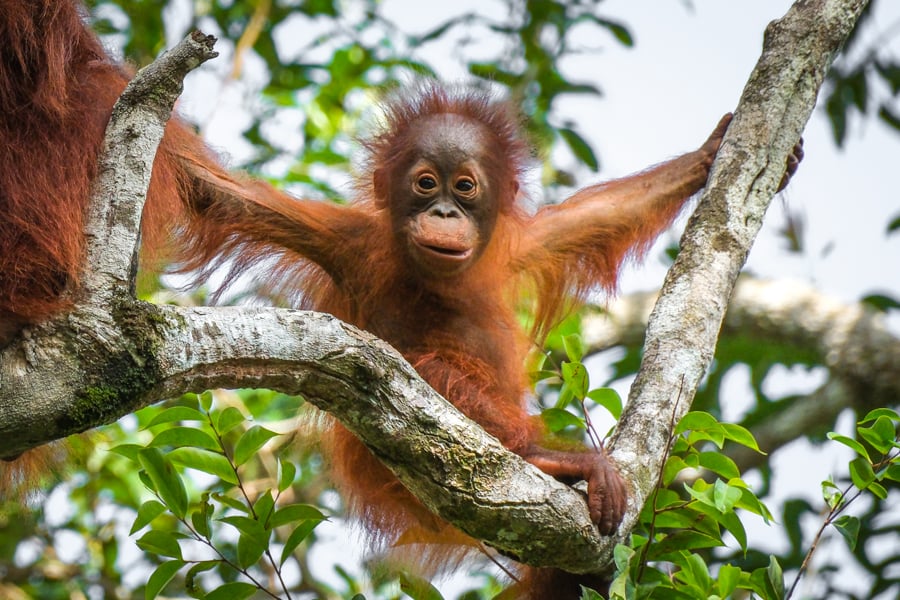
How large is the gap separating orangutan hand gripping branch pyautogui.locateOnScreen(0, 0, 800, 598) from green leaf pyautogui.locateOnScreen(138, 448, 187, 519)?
64 cm

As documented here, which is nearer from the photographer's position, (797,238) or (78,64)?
(78,64)

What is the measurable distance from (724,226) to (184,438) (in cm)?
179

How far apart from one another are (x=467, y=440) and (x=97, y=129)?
4.18 feet

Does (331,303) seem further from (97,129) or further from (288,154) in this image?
(288,154)

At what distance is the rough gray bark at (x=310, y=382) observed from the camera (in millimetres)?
2289

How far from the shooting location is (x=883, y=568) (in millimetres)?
5195

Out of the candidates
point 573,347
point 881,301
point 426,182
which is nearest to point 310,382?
point 573,347

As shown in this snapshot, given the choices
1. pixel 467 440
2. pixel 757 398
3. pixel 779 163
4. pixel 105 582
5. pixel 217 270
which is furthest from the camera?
pixel 757 398

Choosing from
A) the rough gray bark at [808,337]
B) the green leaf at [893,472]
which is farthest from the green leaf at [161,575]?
the rough gray bark at [808,337]

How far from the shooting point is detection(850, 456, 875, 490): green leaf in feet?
8.87

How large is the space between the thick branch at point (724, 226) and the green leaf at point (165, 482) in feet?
3.83

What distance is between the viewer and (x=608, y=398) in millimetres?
3023

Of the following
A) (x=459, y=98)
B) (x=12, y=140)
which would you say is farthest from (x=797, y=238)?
(x=12, y=140)

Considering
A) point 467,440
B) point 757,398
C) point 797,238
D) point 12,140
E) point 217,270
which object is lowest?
point 467,440
